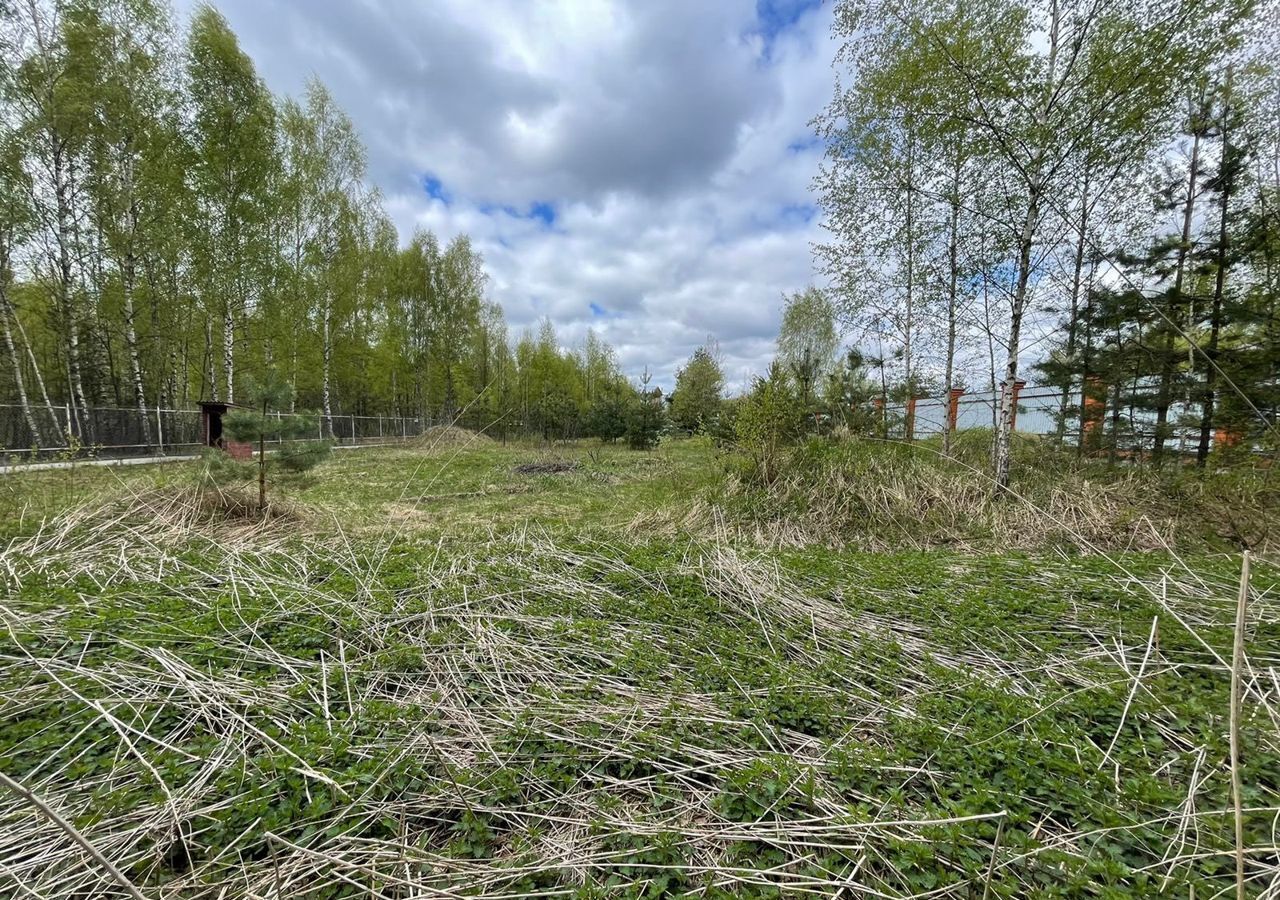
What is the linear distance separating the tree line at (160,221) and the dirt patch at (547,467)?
2358mm

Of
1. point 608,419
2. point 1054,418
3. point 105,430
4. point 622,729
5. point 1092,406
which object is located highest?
point 608,419

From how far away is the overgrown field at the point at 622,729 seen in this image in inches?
47.0

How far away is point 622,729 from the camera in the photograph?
1717 mm

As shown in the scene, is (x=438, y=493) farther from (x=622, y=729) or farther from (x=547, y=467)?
(x=622, y=729)

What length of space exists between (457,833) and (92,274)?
1723cm

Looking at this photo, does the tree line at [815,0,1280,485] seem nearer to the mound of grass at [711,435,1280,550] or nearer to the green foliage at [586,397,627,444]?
the mound of grass at [711,435,1280,550]

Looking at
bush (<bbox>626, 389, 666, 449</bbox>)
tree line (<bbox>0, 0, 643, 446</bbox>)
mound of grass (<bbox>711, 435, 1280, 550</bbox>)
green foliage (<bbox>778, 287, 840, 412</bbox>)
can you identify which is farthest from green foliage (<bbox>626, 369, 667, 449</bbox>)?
mound of grass (<bbox>711, 435, 1280, 550</bbox>)

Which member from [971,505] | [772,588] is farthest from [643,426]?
[772,588]

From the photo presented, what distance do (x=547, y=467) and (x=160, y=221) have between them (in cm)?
1104

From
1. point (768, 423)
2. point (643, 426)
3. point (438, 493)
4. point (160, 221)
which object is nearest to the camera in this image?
point (768, 423)

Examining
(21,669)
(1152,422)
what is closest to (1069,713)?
(21,669)

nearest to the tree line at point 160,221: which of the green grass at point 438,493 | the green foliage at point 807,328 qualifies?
Result: the green grass at point 438,493

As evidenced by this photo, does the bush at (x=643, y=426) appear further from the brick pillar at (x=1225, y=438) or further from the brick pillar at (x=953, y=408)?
the brick pillar at (x=1225, y=438)

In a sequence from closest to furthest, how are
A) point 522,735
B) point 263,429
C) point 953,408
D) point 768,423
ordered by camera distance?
point 522,735 → point 263,429 → point 768,423 → point 953,408
